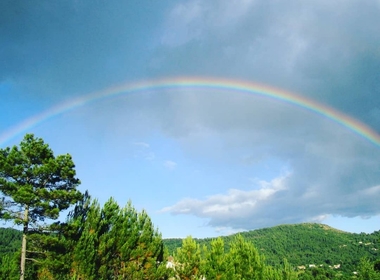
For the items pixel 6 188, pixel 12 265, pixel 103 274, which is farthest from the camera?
pixel 103 274

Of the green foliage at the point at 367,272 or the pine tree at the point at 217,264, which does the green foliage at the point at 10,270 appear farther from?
the green foliage at the point at 367,272

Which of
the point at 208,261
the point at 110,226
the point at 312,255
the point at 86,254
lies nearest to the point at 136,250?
the point at 110,226

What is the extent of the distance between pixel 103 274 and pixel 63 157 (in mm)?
9221

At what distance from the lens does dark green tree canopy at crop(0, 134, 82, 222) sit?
2036 cm

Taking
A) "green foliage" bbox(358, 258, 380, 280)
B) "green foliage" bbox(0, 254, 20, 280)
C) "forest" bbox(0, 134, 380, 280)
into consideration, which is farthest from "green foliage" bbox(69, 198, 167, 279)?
"green foliage" bbox(358, 258, 380, 280)

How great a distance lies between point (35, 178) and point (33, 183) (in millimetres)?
347

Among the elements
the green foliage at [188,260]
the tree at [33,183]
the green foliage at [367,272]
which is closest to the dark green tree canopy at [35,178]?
the tree at [33,183]

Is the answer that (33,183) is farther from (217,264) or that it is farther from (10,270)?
(217,264)

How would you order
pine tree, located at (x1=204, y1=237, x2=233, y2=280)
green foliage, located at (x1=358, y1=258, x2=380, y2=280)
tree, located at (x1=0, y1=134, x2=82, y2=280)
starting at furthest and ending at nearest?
green foliage, located at (x1=358, y1=258, x2=380, y2=280), pine tree, located at (x1=204, y1=237, x2=233, y2=280), tree, located at (x1=0, y1=134, x2=82, y2=280)

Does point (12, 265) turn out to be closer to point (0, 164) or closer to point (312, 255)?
point (0, 164)

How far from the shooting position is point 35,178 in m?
21.7

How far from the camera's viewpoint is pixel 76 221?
75.7ft

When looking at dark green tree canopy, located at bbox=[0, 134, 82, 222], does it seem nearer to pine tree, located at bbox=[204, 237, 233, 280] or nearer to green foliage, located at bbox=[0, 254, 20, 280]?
green foliage, located at bbox=[0, 254, 20, 280]

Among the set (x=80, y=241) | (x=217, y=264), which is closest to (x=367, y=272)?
(x=217, y=264)
